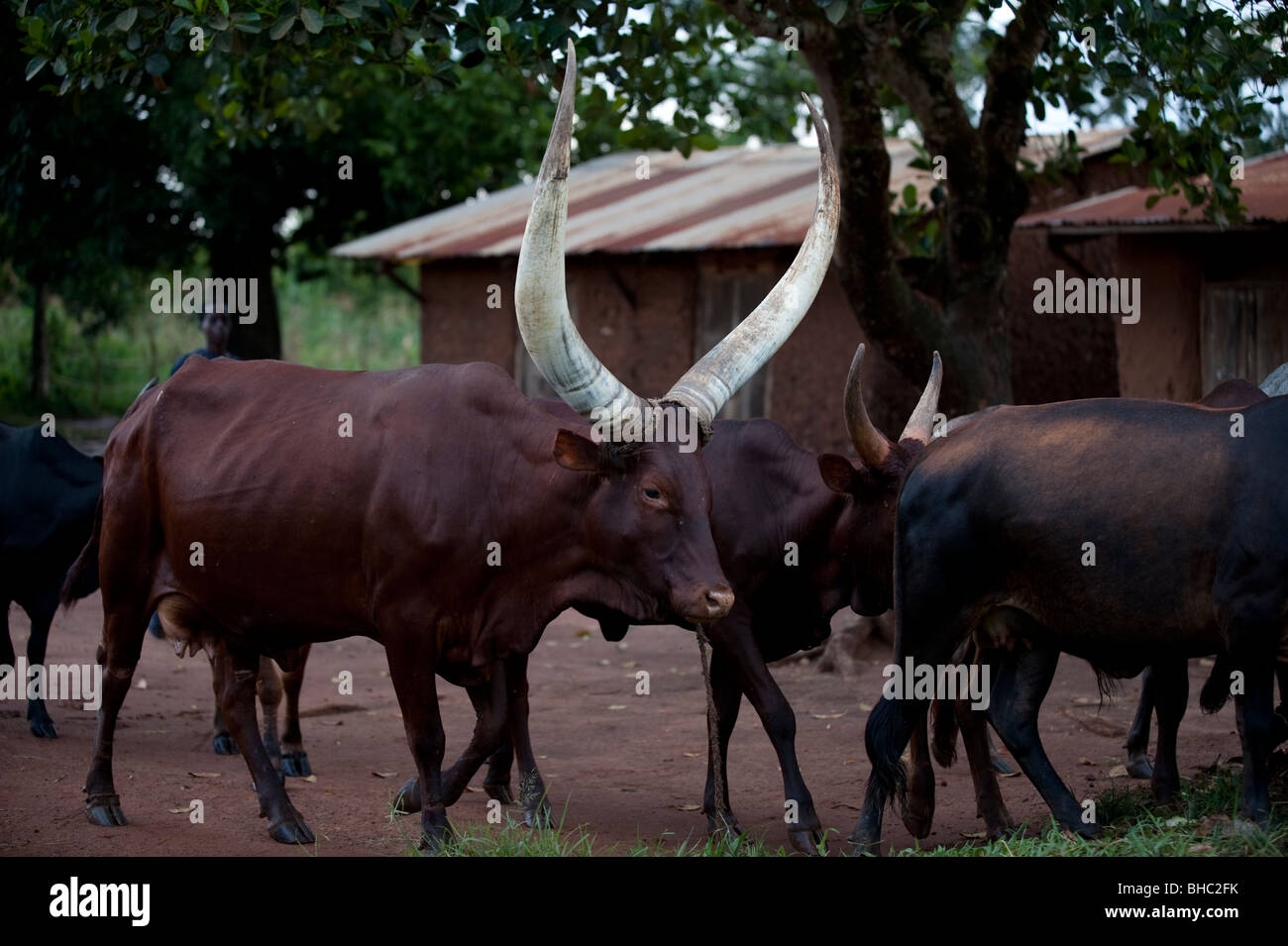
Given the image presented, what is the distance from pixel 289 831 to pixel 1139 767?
12.1 feet

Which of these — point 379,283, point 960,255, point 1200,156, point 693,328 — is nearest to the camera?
point 1200,156

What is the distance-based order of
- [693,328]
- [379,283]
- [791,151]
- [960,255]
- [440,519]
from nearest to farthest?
[440,519] → [960,255] → [693,328] → [791,151] → [379,283]

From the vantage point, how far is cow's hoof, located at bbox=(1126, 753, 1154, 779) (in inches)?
250

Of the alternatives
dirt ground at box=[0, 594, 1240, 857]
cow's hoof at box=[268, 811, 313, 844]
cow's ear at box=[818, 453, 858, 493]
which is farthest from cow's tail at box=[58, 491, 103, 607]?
cow's ear at box=[818, 453, 858, 493]

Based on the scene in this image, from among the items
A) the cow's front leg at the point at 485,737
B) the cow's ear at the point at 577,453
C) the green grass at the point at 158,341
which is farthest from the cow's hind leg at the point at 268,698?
the green grass at the point at 158,341

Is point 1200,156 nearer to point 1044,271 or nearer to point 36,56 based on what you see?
point 1044,271

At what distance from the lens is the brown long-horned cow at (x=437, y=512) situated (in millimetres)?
4785

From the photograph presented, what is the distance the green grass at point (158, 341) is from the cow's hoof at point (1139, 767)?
562 inches

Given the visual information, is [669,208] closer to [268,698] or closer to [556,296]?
[268,698]

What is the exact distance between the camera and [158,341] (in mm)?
29516

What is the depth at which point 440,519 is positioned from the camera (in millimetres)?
4965

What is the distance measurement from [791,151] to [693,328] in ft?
12.2

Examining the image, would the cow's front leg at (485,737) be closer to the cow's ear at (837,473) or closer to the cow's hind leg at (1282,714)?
the cow's ear at (837,473)
